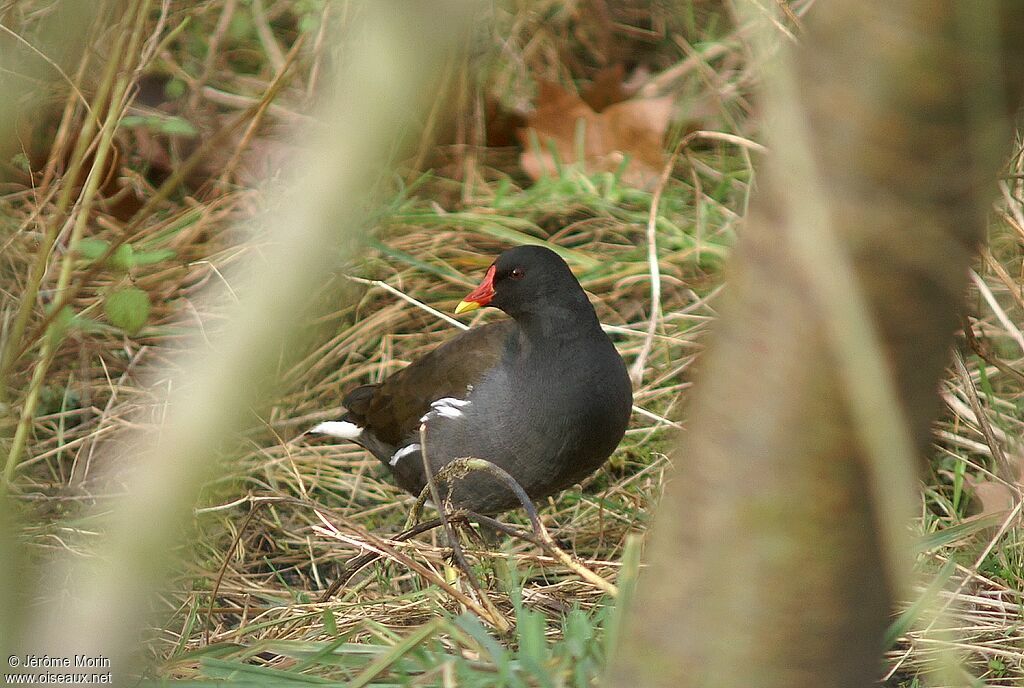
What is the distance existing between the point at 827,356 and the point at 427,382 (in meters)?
2.33

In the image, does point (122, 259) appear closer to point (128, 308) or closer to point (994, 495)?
point (128, 308)

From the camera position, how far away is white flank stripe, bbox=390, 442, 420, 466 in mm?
→ 3038

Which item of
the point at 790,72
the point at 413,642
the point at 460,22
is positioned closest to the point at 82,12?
the point at 460,22

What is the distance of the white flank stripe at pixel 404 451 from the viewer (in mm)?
3038

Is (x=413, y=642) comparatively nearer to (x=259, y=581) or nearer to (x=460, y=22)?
(x=460, y=22)

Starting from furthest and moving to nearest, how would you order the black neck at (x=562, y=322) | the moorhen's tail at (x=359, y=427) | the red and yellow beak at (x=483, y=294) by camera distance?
the moorhen's tail at (x=359, y=427), the red and yellow beak at (x=483, y=294), the black neck at (x=562, y=322)

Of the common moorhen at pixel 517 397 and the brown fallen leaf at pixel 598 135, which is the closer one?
the common moorhen at pixel 517 397

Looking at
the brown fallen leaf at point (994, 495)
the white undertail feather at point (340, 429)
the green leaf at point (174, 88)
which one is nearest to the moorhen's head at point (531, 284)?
the white undertail feather at point (340, 429)

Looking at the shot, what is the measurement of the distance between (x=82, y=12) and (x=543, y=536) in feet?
3.63

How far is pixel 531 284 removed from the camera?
9.56ft

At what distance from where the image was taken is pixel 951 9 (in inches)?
29.1

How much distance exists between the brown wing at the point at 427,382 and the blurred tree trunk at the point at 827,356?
2.00 meters

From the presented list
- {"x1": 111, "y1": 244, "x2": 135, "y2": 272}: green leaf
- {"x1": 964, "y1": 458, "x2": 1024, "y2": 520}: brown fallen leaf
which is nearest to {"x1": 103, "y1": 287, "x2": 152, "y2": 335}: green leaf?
{"x1": 111, "y1": 244, "x2": 135, "y2": 272}: green leaf

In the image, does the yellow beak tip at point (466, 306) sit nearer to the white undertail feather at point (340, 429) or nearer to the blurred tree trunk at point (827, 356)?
the white undertail feather at point (340, 429)
